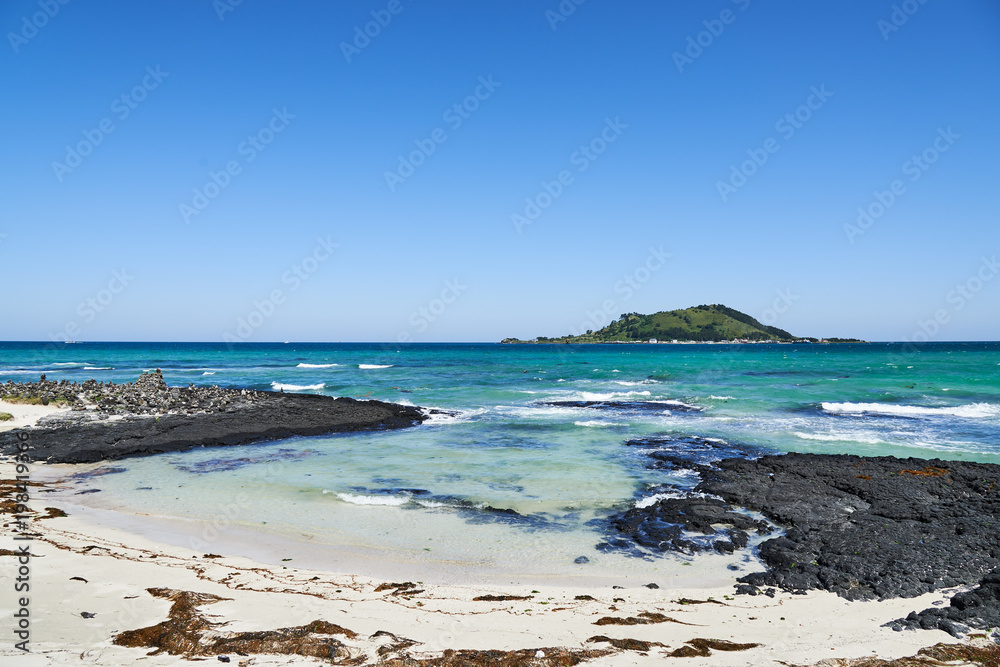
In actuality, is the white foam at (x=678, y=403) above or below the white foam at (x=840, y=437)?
above

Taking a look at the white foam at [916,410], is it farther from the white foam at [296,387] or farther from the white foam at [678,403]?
the white foam at [296,387]

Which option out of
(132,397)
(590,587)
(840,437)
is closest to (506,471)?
(590,587)

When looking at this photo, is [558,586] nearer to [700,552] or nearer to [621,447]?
[700,552]

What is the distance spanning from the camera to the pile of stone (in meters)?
25.7

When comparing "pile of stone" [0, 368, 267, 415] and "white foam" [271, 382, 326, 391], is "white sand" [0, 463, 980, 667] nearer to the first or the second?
"pile of stone" [0, 368, 267, 415]

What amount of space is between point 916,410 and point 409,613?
31599mm

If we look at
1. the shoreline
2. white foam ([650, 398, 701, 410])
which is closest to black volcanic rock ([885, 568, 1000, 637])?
the shoreline

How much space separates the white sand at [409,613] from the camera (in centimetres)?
593

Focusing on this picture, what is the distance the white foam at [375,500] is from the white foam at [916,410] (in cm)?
2534

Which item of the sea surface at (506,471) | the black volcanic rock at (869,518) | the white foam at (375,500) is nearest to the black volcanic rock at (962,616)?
the black volcanic rock at (869,518)

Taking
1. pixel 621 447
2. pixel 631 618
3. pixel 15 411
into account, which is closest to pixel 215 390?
pixel 15 411

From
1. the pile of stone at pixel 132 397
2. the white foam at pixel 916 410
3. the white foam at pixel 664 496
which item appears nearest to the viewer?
the white foam at pixel 664 496
